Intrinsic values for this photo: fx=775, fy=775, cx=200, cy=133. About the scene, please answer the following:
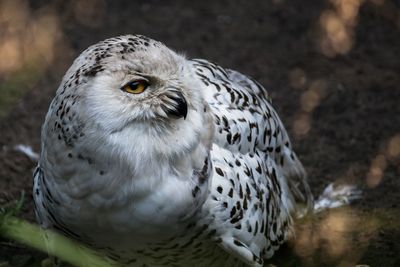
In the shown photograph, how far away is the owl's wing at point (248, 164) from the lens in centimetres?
370

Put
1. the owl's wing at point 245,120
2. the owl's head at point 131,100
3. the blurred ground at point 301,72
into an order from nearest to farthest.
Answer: the owl's head at point 131,100 < the owl's wing at point 245,120 < the blurred ground at point 301,72

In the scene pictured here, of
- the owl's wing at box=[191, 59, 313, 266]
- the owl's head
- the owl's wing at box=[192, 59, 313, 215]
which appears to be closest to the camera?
the owl's head

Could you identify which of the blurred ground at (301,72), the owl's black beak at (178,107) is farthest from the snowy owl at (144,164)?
the blurred ground at (301,72)

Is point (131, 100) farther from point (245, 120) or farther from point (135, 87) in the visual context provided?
point (245, 120)

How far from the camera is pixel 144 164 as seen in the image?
333 cm

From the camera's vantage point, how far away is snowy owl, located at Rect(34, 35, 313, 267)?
3258 mm

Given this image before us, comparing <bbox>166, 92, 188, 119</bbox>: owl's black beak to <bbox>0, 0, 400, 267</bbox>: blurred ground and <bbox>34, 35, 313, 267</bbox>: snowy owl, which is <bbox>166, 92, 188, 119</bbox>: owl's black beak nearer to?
<bbox>34, 35, 313, 267</bbox>: snowy owl

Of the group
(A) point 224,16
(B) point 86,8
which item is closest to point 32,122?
(B) point 86,8

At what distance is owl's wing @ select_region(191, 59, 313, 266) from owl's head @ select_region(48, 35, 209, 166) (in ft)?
1.17

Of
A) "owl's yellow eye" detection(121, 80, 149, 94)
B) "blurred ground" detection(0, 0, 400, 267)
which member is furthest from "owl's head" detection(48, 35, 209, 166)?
"blurred ground" detection(0, 0, 400, 267)

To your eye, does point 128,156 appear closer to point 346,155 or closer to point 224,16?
point 346,155

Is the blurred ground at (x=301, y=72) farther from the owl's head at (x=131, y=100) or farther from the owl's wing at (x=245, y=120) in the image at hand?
the owl's head at (x=131, y=100)

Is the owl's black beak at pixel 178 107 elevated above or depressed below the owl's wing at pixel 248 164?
above

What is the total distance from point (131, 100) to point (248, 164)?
3.11 feet
